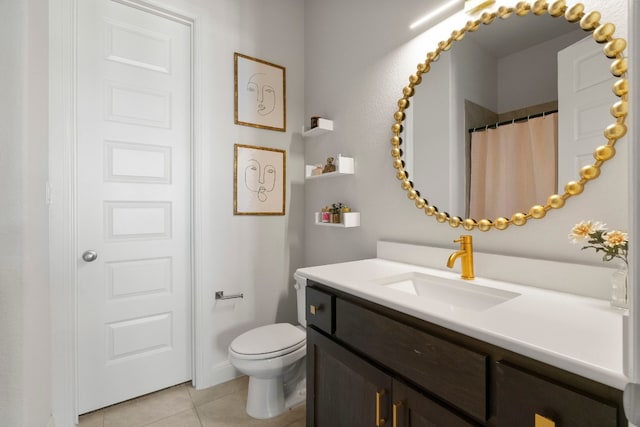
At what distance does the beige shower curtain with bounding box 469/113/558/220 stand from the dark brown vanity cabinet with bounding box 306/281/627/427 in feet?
2.23

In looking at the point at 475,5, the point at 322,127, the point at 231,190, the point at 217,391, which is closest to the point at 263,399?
the point at 217,391

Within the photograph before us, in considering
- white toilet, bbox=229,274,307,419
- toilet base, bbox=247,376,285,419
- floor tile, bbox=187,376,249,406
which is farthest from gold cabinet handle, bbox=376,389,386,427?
floor tile, bbox=187,376,249,406

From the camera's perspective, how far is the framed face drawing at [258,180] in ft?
7.18

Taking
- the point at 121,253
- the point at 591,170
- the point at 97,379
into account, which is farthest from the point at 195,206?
the point at 591,170

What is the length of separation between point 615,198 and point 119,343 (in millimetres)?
2493

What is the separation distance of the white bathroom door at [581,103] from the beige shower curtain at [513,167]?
1.4 inches

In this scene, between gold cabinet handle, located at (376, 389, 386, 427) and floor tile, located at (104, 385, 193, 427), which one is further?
floor tile, located at (104, 385, 193, 427)

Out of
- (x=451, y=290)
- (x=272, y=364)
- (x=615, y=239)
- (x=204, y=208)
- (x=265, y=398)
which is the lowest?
(x=265, y=398)

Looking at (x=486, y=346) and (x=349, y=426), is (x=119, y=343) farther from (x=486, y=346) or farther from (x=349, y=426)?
(x=486, y=346)

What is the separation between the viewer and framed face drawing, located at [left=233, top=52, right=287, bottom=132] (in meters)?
2.19

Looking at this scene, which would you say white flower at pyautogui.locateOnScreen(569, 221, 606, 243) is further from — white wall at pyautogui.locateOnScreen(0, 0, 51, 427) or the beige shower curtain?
white wall at pyautogui.locateOnScreen(0, 0, 51, 427)

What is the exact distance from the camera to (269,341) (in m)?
1.76

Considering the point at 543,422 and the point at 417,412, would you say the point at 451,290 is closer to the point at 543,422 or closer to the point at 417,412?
the point at 417,412

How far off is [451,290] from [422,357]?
17.3 inches
